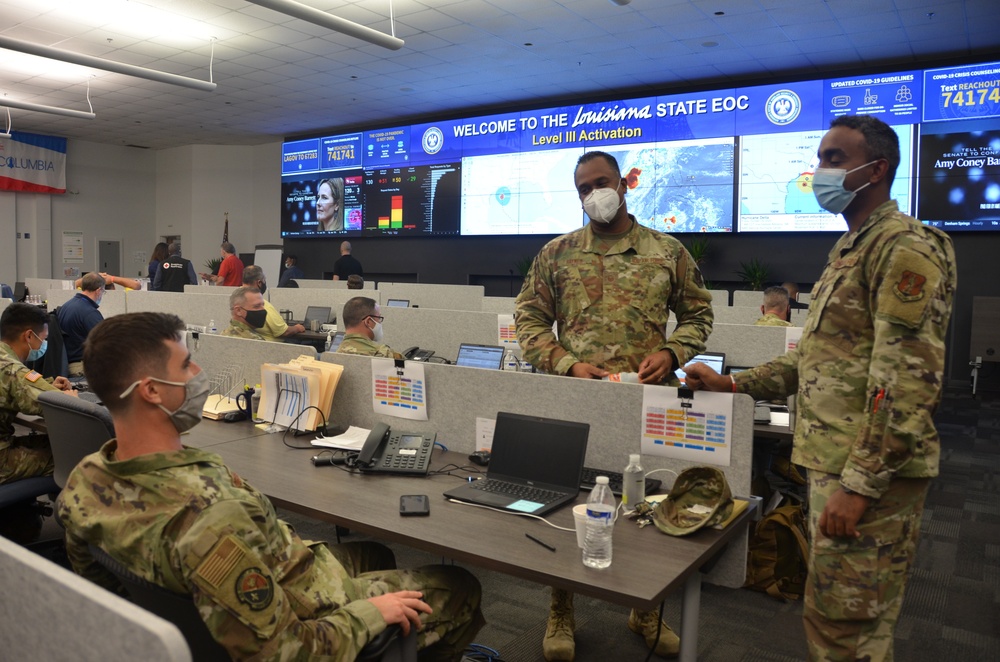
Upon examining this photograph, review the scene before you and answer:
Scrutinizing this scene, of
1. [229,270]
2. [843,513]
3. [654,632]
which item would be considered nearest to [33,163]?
[229,270]

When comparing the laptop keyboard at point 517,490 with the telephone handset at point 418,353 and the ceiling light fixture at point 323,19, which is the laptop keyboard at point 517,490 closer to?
the telephone handset at point 418,353

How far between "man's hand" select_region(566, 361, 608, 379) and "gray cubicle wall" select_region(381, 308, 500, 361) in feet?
8.46

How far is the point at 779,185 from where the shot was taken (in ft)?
23.9

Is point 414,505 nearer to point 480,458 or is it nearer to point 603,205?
point 480,458

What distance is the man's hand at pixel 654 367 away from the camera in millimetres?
2059

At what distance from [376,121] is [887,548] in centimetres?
986

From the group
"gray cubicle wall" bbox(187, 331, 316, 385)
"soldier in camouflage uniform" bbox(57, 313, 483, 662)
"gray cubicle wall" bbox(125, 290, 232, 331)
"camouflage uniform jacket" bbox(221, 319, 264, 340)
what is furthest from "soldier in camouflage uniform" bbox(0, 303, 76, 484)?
"gray cubicle wall" bbox(125, 290, 232, 331)

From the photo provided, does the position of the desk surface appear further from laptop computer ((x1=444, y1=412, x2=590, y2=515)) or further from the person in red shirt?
the person in red shirt

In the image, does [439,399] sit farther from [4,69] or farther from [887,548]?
[4,69]

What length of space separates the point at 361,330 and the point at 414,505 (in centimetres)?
212

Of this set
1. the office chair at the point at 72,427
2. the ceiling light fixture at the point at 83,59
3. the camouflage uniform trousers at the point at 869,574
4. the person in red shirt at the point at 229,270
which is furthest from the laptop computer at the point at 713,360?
the person in red shirt at the point at 229,270

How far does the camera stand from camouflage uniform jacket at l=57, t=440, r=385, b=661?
43.1 inches

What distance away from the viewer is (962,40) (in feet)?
21.0

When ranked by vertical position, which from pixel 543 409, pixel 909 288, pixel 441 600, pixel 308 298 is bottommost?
pixel 441 600
